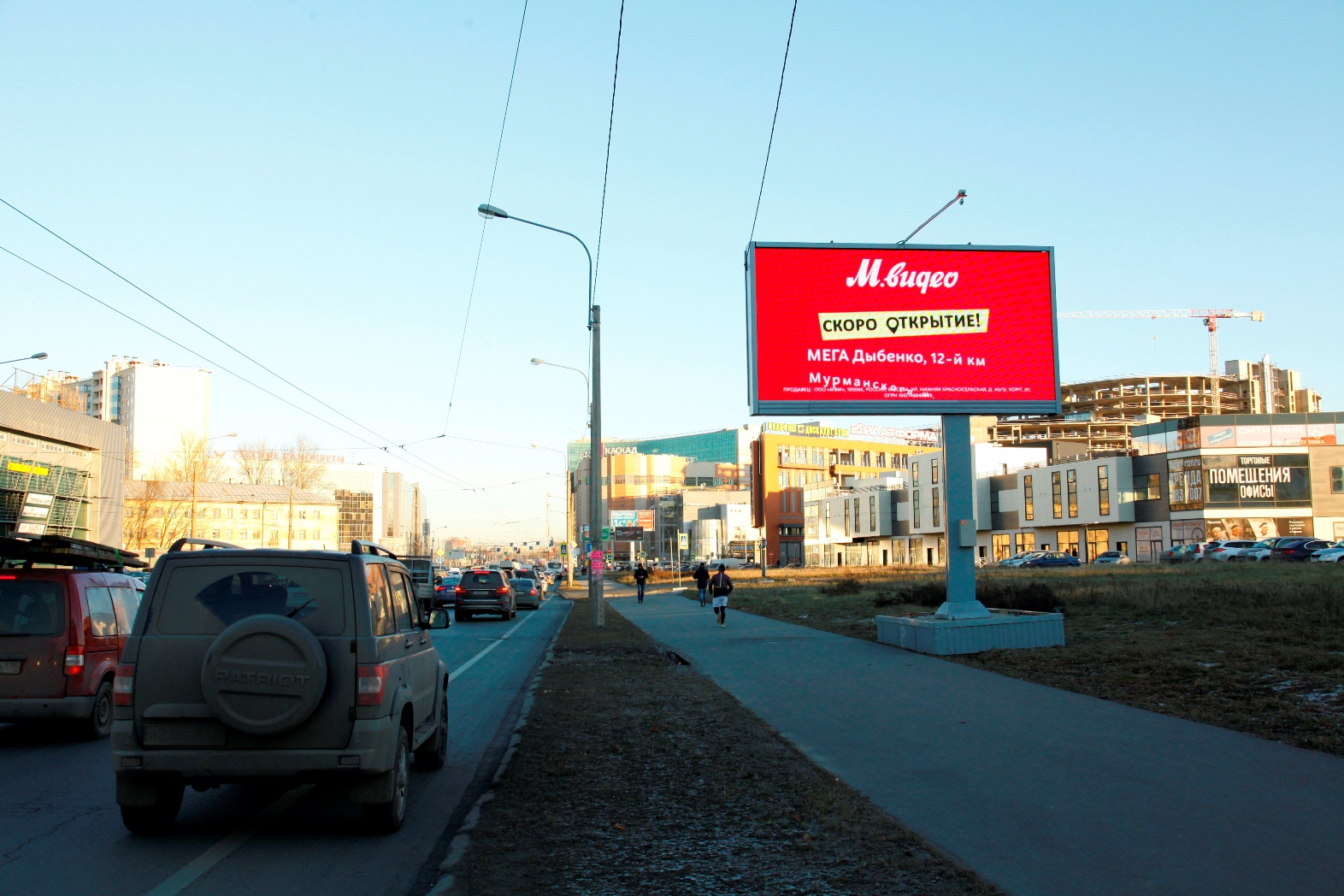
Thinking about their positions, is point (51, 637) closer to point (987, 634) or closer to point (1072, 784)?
point (1072, 784)

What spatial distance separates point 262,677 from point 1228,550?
68031 millimetres

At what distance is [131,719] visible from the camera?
19.6 feet

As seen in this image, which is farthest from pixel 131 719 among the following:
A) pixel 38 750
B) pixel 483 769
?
pixel 38 750

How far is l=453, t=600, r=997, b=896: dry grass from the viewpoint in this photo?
5.18 m

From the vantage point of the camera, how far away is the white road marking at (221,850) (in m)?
5.29

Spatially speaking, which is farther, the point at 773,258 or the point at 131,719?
the point at 773,258

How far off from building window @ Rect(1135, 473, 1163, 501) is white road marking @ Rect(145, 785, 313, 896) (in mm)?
86008

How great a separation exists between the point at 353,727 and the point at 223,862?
3.22 feet

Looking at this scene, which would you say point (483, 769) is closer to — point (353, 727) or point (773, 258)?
point (353, 727)

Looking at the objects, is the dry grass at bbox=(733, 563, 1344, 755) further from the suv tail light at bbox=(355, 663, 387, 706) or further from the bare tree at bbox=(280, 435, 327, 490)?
the bare tree at bbox=(280, 435, 327, 490)

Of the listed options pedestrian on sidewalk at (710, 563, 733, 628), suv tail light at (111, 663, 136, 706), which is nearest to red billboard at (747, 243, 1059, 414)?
pedestrian on sidewalk at (710, 563, 733, 628)

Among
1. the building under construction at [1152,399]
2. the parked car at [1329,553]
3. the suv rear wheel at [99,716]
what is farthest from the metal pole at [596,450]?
the building under construction at [1152,399]

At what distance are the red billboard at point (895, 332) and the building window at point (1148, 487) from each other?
70904mm

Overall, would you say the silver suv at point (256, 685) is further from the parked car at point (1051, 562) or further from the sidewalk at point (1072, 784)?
the parked car at point (1051, 562)
